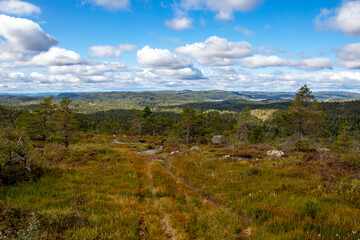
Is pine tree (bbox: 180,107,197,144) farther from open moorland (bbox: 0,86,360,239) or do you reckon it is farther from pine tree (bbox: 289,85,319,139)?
open moorland (bbox: 0,86,360,239)

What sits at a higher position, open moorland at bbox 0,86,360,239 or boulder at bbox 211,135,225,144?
open moorland at bbox 0,86,360,239

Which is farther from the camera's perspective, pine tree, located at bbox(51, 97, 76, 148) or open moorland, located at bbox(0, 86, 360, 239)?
pine tree, located at bbox(51, 97, 76, 148)

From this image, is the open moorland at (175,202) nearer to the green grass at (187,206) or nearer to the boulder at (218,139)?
the green grass at (187,206)

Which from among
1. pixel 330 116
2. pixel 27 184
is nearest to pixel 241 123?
pixel 27 184

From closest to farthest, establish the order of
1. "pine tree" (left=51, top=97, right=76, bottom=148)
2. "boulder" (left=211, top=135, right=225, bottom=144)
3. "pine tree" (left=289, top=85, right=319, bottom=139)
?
"pine tree" (left=51, top=97, right=76, bottom=148) < "pine tree" (left=289, top=85, right=319, bottom=139) < "boulder" (left=211, top=135, right=225, bottom=144)

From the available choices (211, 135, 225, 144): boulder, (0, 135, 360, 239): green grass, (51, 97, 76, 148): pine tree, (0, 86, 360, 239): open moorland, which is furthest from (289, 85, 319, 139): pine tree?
(51, 97, 76, 148): pine tree

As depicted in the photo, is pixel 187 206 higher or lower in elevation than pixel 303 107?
lower

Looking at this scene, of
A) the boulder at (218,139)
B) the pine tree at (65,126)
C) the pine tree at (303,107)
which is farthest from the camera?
the boulder at (218,139)

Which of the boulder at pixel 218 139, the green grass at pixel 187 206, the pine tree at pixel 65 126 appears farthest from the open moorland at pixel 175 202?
the boulder at pixel 218 139

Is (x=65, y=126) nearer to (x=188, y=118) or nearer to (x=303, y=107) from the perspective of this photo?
(x=188, y=118)

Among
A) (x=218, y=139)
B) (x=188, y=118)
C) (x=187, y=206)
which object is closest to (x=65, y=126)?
(x=187, y=206)

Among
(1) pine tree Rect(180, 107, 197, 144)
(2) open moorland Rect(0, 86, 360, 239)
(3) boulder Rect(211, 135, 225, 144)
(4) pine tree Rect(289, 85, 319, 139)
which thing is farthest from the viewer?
(3) boulder Rect(211, 135, 225, 144)

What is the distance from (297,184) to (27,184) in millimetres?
12293

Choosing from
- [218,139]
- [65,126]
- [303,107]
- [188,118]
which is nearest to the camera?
[65,126]
